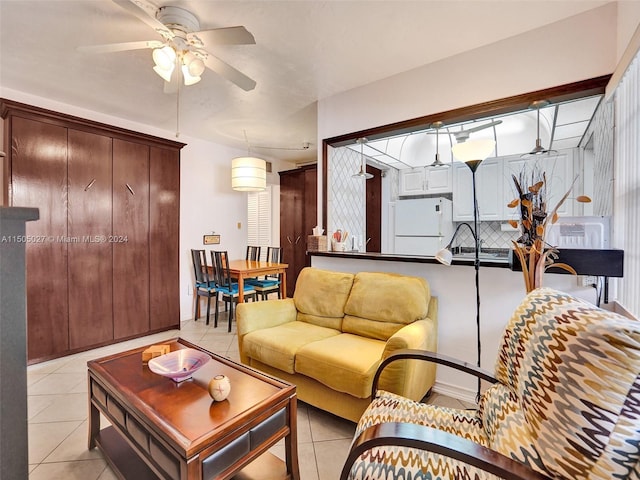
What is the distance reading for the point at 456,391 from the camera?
2227mm

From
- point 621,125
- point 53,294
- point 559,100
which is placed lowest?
point 53,294

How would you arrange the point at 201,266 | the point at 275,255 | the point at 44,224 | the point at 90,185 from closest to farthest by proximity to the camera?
the point at 44,224, the point at 90,185, the point at 201,266, the point at 275,255

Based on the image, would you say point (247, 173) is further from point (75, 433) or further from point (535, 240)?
point (535, 240)

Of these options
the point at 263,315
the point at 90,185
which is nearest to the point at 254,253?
the point at 90,185

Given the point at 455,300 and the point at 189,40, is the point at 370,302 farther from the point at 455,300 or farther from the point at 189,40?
the point at 189,40

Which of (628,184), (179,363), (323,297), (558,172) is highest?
(558,172)

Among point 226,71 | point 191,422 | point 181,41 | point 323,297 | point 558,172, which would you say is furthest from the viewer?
point 558,172

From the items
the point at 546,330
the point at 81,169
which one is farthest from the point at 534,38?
A: the point at 81,169

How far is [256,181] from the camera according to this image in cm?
391

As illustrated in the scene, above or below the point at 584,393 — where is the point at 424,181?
above

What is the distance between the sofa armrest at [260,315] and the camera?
7.53 feet

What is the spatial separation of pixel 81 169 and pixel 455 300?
382 cm

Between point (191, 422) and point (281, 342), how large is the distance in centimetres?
98

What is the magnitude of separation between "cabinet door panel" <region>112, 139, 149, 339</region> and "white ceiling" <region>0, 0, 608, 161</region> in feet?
1.89
